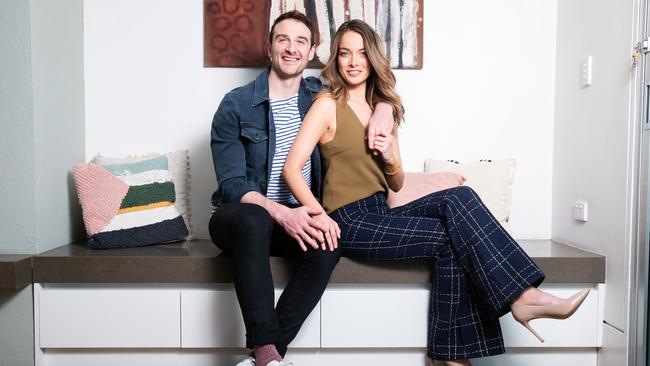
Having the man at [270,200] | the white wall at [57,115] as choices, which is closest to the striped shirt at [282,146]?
the man at [270,200]

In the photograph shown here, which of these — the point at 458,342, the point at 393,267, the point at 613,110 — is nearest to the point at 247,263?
the point at 393,267

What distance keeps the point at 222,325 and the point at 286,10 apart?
1446mm

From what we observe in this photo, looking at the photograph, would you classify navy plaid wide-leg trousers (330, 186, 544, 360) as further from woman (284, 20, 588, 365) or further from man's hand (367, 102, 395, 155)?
man's hand (367, 102, 395, 155)

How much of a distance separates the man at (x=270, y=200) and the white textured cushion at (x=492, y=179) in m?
0.74

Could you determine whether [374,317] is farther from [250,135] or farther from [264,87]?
[264,87]

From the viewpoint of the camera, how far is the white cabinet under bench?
6.77 ft

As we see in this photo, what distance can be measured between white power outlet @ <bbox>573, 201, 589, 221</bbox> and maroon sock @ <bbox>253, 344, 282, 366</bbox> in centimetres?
143

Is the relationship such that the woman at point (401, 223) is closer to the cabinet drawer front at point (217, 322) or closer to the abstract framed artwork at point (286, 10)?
the cabinet drawer front at point (217, 322)

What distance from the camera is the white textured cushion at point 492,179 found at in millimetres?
2590

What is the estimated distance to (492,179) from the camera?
8.55ft

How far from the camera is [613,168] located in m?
2.16

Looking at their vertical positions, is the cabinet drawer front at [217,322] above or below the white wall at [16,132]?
below

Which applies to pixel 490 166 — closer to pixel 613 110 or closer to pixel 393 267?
A: pixel 613 110

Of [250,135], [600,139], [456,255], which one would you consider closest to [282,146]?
[250,135]
